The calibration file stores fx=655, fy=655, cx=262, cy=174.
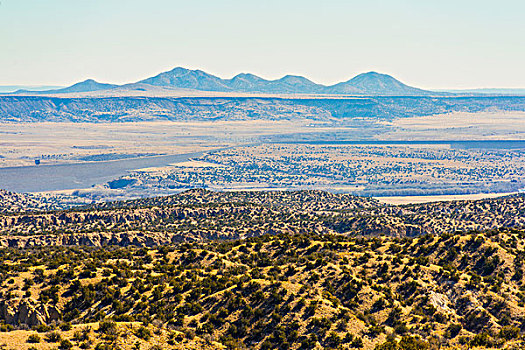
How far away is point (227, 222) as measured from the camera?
10175 cm

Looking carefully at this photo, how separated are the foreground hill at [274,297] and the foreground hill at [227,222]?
2432 cm

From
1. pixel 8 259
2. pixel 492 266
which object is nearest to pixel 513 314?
pixel 492 266

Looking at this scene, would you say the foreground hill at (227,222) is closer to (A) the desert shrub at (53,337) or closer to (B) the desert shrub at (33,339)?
(A) the desert shrub at (53,337)

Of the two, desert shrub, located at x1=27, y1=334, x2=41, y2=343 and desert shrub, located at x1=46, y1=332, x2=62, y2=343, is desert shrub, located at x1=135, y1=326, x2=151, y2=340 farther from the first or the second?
desert shrub, located at x1=27, y1=334, x2=41, y2=343

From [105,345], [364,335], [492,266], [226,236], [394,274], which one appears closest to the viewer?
[105,345]

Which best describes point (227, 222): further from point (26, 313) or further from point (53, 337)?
point (53, 337)

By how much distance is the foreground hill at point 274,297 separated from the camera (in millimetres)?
40375

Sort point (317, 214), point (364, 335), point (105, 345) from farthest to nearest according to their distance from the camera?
point (317, 214) → point (364, 335) → point (105, 345)

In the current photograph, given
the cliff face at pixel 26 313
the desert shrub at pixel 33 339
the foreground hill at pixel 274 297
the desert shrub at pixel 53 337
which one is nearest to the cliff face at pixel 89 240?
the foreground hill at pixel 274 297

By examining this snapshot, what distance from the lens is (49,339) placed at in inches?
1377

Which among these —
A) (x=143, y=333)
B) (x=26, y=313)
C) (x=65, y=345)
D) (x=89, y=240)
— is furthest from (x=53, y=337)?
(x=89, y=240)

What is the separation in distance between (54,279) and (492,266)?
35488 mm

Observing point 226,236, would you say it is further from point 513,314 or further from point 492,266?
point 513,314

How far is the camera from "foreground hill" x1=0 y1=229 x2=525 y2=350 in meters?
40.4
